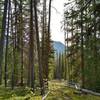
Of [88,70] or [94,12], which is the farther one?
[88,70]

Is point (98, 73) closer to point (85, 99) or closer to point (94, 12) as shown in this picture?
point (85, 99)

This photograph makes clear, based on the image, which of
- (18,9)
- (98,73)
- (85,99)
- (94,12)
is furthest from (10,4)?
(94,12)

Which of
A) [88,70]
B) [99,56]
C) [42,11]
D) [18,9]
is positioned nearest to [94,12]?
[99,56]

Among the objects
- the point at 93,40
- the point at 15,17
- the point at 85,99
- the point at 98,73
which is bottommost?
the point at 85,99

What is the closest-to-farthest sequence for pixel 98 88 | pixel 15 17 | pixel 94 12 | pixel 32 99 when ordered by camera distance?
pixel 94 12, pixel 32 99, pixel 98 88, pixel 15 17

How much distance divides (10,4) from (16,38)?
486 centimetres

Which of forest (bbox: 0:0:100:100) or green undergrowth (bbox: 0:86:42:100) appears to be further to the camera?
forest (bbox: 0:0:100:100)

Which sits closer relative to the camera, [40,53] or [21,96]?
[21,96]

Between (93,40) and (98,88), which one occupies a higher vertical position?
(93,40)

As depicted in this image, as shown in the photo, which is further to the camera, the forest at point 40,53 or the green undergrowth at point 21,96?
the forest at point 40,53

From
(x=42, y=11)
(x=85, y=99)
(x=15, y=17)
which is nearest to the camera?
(x=85, y=99)

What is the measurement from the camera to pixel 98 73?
2712 cm

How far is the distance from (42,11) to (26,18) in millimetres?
4772

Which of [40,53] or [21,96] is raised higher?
[40,53]
